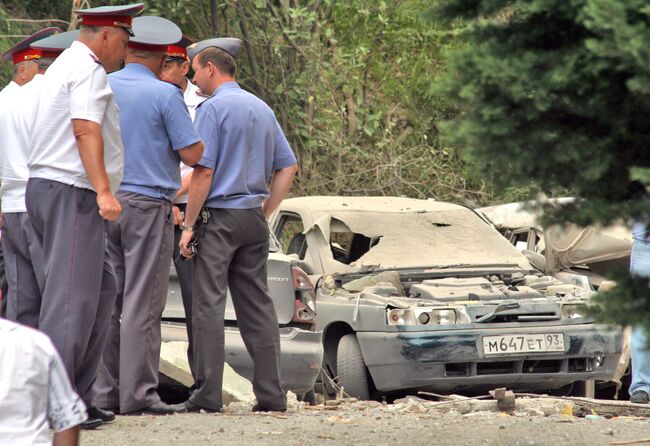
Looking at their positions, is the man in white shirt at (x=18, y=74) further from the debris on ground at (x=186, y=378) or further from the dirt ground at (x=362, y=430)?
the dirt ground at (x=362, y=430)

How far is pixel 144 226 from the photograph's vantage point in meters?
6.73

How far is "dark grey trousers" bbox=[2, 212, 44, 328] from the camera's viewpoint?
637cm

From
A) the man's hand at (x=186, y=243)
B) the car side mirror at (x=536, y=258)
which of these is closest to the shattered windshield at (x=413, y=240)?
the car side mirror at (x=536, y=258)

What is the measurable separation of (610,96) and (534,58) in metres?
0.27

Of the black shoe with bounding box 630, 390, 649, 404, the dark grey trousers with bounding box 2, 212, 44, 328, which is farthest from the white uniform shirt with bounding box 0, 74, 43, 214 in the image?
the black shoe with bounding box 630, 390, 649, 404

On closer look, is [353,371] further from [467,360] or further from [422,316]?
[467,360]

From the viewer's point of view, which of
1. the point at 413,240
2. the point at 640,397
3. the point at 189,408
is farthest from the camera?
the point at 413,240

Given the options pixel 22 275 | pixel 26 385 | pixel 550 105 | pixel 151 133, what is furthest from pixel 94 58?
pixel 26 385

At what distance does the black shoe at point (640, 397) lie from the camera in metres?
8.77

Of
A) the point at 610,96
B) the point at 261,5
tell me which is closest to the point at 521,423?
the point at 610,96

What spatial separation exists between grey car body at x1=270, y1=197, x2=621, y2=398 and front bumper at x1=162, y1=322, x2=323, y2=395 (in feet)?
2.00

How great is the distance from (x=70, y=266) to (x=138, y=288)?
1033 mm

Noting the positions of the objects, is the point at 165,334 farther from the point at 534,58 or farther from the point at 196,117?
the point at 534,58

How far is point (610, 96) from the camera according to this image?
151 inches
